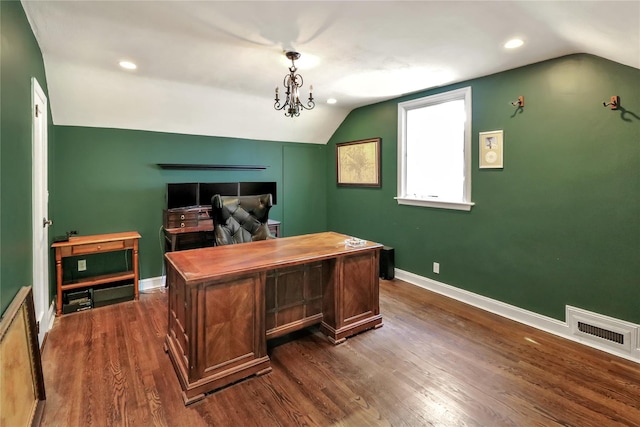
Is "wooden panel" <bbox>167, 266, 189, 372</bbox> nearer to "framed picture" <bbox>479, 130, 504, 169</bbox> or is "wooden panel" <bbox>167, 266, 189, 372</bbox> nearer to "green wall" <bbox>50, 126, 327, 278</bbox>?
"green wall" <bbox>50, 126, 327, 278</bbox>

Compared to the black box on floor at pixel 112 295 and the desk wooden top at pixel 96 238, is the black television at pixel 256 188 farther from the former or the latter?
the black box on floor at pixel 112 295

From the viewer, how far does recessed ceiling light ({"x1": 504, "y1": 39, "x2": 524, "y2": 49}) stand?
95.9 inches

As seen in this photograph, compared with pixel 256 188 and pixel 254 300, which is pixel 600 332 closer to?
pixel 254 300

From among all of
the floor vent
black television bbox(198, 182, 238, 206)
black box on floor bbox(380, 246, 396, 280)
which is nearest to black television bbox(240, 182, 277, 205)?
black television bbox(198, 182, 238, 206)

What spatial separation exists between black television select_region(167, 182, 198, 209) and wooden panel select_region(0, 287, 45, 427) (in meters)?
2.08

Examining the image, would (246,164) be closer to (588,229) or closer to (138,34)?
(138,34)

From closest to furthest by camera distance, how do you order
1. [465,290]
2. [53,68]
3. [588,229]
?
1. [588,229]
2. [53,68]
3. [465,290]

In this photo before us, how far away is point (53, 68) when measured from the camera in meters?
2.88

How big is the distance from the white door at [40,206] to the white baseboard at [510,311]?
381cm

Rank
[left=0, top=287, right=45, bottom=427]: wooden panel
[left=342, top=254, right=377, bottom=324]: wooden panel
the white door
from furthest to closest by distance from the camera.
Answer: [left=342, top=254, right=377, bottom=324]: wooden panel → the white door → [left=0, top=287, right=45, bottom=427]: wooden panel

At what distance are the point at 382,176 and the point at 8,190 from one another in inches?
151

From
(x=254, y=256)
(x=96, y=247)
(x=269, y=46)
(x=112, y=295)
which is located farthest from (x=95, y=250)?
(x=269, y=46)

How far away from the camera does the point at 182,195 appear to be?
3.99 m

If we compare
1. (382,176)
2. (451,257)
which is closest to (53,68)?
(382,176)
